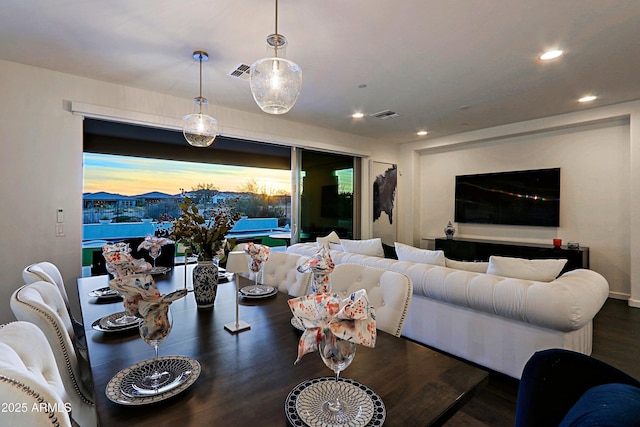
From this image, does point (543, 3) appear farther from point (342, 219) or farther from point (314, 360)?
point (342, 219)

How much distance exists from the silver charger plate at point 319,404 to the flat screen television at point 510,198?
5471 millimetres

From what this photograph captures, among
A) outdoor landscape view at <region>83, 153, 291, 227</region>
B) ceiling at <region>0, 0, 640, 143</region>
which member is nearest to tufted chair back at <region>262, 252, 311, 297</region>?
ceiling at <region>0, 0, 640, 143</region>

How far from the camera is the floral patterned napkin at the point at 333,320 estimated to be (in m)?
0.80

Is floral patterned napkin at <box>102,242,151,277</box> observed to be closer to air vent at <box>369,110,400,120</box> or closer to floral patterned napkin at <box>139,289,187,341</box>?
floral patterned napkin at <box>139,289,187,341</box>

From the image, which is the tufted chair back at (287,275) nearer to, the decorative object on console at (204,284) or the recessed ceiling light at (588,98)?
the decorative object on console at (204,284)

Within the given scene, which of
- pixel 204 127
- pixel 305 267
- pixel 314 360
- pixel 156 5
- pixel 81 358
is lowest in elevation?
pixel 81 358

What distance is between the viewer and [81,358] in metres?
1.72

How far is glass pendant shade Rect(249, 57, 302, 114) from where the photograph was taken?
1.87 meters

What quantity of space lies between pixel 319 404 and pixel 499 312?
1.85 meters

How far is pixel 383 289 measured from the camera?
1635 millimetres

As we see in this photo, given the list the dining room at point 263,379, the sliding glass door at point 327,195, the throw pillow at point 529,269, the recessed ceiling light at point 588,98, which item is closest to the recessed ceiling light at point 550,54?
the recessed ceiling light at point 588,98

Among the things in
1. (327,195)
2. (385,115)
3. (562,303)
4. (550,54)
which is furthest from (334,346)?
(327,195)

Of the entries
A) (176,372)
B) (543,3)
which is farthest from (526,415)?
(543,3)

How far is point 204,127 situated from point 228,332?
2209 mm
